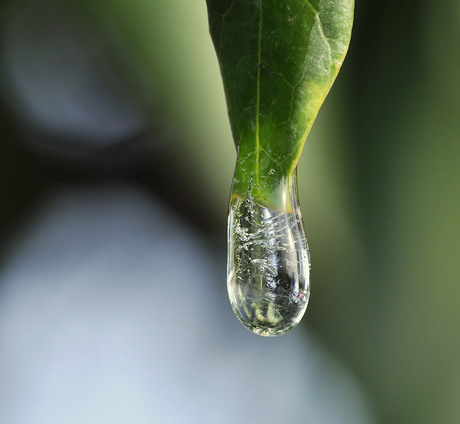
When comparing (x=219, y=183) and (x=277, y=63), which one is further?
(x=219, y=183)

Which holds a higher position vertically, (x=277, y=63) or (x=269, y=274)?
(x=277, y=63)

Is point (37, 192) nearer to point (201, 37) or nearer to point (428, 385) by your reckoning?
point (201, 37)

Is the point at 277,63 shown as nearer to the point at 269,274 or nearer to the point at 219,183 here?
the point at 269,274

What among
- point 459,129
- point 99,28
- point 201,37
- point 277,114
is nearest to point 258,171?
point 277,114

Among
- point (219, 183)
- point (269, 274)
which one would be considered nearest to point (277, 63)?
point (269, 274)

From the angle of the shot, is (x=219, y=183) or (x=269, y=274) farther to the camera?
(x=219, y=183)

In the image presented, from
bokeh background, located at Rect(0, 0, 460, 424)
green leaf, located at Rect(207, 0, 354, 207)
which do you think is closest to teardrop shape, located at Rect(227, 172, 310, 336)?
green leaf, located at Rect(207, 0, 354, 207)
